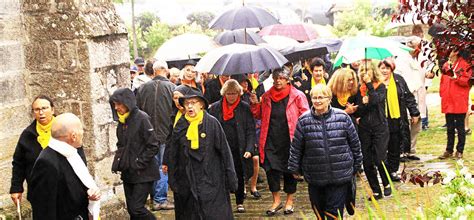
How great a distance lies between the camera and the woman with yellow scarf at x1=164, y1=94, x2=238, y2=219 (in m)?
8.38

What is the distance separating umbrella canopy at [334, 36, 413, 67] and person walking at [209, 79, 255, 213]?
1.51m

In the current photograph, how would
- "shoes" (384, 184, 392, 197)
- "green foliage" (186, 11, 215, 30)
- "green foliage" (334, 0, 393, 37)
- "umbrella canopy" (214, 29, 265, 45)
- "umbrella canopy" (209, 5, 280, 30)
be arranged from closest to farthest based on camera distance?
"shoes" (384, 184, 392, 197)
"umbrella canopy" (209, 5, 280, 30)
"umbrella canopy" (214, 29, 265, 45)
"green foliage" (334, 0, 393, 37)
"green foliage" (186, 11, 215, 30)

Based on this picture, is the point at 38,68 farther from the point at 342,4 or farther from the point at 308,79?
the point at 342,4

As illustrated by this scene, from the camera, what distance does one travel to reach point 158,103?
10977 millimetres

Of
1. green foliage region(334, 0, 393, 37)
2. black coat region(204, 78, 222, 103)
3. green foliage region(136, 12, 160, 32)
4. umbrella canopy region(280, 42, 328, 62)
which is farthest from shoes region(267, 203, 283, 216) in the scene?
green foliage region(136, 12, 160, 32)

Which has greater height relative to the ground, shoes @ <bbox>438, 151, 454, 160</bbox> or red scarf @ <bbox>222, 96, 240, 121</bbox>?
red scarf @ <bbox>222, 96, 240, 121</bbox>

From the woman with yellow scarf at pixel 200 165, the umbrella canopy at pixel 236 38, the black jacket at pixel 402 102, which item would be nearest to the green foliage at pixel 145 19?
the umbrella canopy at pixel 236 38

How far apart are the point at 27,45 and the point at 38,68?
0.27m

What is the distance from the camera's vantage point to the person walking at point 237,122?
996 centimetres

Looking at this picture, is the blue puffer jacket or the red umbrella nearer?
the blue puffer jacket

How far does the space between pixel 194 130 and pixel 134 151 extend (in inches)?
27.7

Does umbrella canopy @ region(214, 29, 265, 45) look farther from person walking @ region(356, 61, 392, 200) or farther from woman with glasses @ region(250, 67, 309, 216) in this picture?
woman with glasses @ region(250, 67, 309, 216)

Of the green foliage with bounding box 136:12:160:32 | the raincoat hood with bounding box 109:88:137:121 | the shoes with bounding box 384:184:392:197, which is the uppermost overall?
the green foliage with bounding box 136:12:160:32

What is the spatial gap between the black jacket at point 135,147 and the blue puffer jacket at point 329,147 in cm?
157
